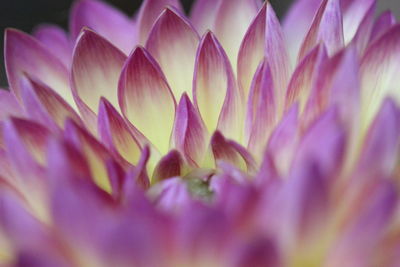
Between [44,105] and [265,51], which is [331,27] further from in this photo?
[44,105]

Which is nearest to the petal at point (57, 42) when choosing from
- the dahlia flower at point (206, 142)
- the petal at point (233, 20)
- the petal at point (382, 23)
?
the dahlia flower at point (206, 142)

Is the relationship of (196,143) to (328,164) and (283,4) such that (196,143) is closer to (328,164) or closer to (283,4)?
(328,164)

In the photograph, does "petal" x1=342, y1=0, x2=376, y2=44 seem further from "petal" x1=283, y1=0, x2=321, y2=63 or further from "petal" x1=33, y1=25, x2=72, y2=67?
"petal" x1=33, y1=25, x2=72, y2=67

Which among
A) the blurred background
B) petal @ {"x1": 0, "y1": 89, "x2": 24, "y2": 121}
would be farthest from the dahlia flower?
the blurred background

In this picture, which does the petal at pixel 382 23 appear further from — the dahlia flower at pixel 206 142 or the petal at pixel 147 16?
the petal at pixel 147 16

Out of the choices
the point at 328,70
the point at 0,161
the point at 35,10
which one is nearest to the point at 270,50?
the point at 328,70

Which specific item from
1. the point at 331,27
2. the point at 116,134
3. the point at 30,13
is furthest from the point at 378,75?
the point at 30,13
